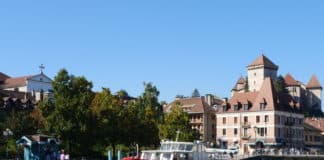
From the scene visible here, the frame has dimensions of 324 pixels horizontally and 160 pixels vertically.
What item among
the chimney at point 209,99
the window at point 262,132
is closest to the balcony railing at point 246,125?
the window at point 262,132

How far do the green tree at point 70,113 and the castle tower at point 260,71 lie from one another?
94.0 meters

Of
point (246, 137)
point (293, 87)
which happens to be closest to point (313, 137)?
point (246, 137)

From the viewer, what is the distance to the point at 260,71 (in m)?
158

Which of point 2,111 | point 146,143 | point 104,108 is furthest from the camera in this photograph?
point 2,111

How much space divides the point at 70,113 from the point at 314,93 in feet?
424

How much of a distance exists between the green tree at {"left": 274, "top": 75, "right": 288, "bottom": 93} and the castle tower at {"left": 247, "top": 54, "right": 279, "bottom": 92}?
174 cm

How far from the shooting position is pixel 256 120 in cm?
10456

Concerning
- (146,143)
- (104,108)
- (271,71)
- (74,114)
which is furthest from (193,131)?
(271,71)

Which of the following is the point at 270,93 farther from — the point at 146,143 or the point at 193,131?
the point at 146,143

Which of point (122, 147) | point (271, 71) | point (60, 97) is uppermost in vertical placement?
point (271, 71)

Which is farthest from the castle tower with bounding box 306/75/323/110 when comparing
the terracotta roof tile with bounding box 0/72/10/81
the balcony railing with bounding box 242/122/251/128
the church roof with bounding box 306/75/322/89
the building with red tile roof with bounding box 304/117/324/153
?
the terracotta roof tile with bounding box 0/72/10/81

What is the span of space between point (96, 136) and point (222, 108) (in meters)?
45.2

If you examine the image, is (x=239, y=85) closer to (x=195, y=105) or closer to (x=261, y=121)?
(x=195, y=105)

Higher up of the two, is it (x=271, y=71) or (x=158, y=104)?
(x=271, y=71)
